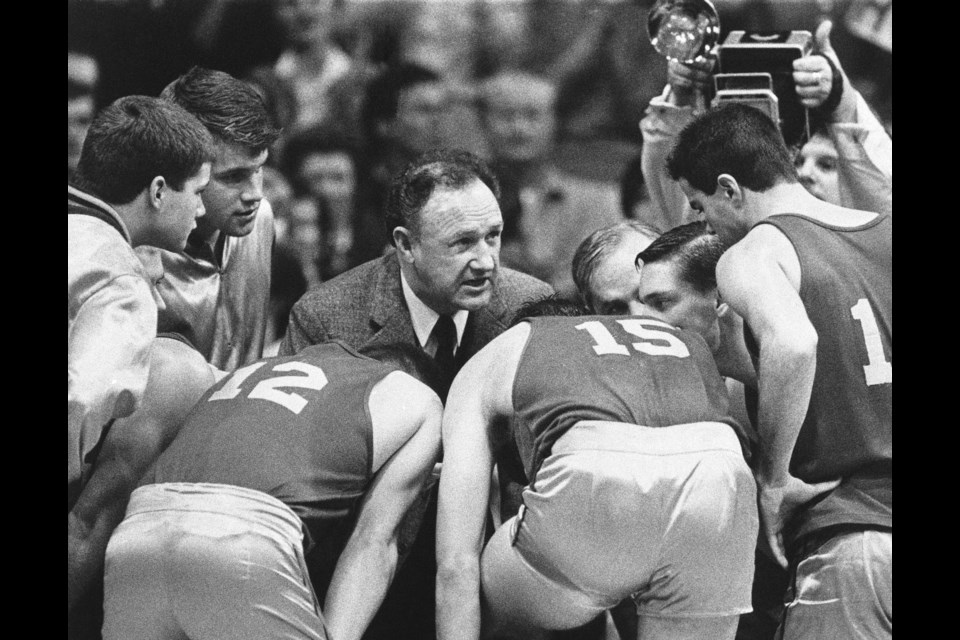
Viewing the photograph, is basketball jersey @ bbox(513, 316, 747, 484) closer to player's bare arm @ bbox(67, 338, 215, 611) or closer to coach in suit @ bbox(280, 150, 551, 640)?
coach in suit @ bbox(280, 150, 551, 640)

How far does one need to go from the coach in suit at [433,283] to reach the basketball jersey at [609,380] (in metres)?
0.58

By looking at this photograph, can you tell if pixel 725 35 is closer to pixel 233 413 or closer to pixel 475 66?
pixel 475 66

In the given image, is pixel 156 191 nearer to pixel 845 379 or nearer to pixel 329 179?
pixel 329 179

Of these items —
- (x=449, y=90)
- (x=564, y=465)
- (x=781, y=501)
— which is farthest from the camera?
(x=449, y=90)

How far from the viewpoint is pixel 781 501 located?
2.75 m

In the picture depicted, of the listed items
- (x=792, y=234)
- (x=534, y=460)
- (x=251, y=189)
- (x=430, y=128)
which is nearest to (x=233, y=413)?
(x=534, y=460)

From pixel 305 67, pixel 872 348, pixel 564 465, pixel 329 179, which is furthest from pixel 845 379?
pixel 305 67

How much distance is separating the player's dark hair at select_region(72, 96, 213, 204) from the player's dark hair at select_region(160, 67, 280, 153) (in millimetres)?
318

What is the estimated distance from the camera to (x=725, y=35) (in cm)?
356

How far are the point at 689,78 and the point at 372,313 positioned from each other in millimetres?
1100

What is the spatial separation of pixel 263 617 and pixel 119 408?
610mm

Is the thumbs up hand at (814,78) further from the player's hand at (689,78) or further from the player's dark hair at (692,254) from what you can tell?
the player's dark hair at (692,254)

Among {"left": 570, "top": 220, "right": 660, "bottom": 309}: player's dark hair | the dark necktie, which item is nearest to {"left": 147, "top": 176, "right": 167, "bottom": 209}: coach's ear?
the dark necktie

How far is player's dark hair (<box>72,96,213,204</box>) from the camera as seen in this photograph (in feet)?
9.47
